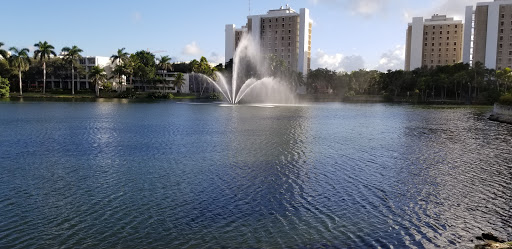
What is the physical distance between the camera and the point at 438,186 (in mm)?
21500

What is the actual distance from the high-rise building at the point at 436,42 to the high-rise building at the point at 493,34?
20.0 metres

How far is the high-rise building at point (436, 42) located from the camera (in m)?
186

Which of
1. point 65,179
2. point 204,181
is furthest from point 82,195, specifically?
point 204,181

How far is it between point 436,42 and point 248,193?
7534 inches

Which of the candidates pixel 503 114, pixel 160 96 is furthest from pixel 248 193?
pixel 160 96

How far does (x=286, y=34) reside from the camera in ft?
610

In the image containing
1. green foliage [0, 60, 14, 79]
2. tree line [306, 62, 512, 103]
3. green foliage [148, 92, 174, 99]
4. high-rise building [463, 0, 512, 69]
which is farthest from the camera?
high-rise building [463, 0, 512, 69]

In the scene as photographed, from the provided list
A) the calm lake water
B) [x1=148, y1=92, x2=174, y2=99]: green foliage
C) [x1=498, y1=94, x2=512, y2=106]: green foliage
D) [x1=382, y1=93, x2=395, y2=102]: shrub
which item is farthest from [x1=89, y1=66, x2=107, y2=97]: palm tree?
[x1=498, y1=94, x2=512, y2=106]: green foliage

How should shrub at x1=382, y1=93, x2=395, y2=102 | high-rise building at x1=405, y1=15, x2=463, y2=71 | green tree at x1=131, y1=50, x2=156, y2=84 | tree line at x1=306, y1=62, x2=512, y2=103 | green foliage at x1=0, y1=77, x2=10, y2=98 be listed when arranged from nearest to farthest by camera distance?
green foliage at x1=0, y1=77, x2=10, y2=98 → tree line at x1=306, y1=62, x2=512, y2=103 → green tree at x1=131, y1=50, x2=156, y2=84 → shrub at x1=382, y1=93, x2=395, y2=102 → high-rise building at x1=405, y1=15, x2=463, y2=71

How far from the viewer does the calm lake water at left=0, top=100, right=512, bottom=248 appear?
46.6 ft

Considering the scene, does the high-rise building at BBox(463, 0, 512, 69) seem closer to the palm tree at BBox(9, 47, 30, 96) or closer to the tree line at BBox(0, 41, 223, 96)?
the tree line at BBox(0, 41, 223, 96)

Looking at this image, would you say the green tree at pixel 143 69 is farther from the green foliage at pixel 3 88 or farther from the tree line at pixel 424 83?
the tree line at pixel 424 83

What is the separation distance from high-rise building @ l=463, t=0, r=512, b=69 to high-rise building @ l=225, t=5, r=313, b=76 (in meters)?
65.7

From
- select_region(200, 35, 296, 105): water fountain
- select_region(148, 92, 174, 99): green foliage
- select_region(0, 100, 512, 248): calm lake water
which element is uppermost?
select_region(200, 35, 296, 105): water fountain
